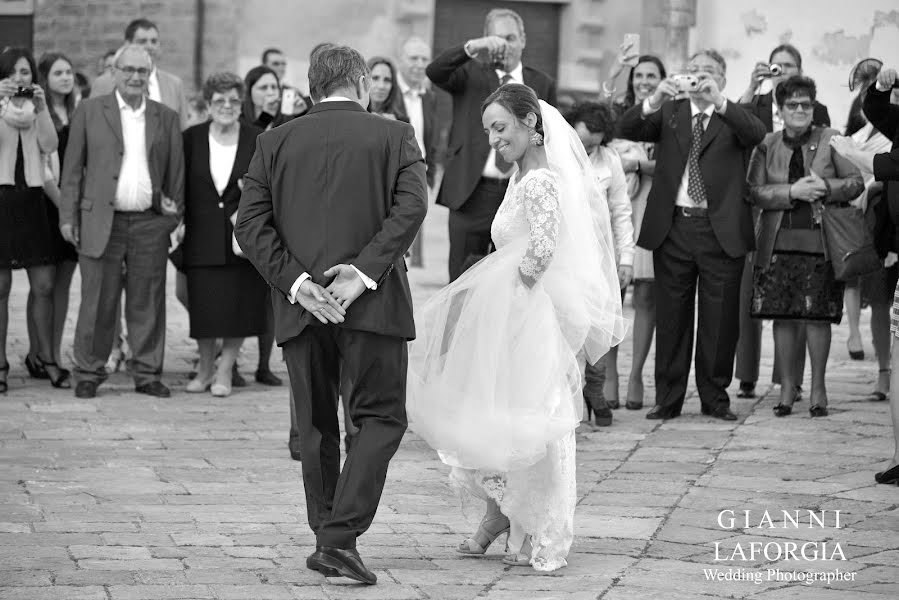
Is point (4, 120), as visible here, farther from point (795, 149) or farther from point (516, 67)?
point (795, 149)

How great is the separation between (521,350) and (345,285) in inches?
32.5

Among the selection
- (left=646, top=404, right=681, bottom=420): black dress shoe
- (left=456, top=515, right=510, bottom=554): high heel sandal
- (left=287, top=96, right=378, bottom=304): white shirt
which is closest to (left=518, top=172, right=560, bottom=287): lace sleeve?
(left=287, top=96, right=378, bottom=304): white shirt

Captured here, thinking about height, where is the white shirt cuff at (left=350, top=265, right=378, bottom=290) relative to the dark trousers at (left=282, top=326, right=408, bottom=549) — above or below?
above

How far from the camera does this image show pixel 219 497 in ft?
22.1

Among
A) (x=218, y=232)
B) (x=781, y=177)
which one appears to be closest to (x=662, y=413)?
(x=781, y=177)

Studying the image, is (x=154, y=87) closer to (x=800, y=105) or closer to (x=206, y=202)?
(x=206, y=202)

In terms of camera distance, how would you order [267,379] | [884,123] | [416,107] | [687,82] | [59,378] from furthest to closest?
[416,107] → [267,379] → [59,378] → [687,82] → [884,123]

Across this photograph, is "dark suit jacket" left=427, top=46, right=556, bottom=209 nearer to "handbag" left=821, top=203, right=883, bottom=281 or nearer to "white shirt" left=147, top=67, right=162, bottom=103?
"handbag" left=821, top=203, right=883, bottom=281

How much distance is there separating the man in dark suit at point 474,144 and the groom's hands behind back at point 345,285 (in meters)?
3.21

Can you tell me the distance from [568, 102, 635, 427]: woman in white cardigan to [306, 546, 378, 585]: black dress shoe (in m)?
3.48

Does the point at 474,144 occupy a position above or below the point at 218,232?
above

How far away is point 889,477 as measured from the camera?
23.1 feet

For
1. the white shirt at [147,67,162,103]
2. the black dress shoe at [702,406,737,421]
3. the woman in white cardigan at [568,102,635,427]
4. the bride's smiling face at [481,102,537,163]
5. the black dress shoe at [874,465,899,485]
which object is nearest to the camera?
the bride's smiling face at [481,102,537,163]

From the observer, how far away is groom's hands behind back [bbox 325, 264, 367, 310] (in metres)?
5.26
